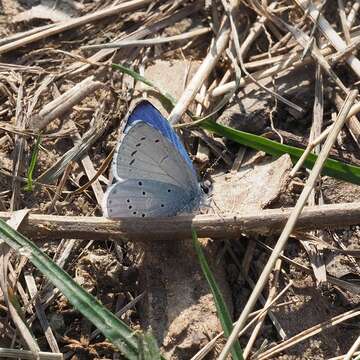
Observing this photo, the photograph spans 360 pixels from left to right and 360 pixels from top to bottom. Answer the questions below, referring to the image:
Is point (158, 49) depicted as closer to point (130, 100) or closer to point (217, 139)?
point (130, 100)

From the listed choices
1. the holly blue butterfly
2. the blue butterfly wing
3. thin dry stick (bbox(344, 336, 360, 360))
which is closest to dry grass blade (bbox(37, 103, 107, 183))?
the holly blue butterfly

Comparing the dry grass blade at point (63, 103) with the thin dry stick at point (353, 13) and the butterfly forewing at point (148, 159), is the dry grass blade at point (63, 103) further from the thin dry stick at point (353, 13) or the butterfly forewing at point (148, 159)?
the thin dry stick at point (353, 13)

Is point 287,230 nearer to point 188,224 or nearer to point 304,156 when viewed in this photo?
point 188,224

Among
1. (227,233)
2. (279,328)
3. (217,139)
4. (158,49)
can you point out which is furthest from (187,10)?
(279,328)

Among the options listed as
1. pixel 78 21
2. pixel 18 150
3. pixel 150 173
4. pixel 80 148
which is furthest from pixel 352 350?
pixel 78 21

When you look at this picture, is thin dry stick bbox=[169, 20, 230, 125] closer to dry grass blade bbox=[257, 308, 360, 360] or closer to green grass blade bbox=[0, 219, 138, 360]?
green grass blade bbox=[0, 219, 138, 360]

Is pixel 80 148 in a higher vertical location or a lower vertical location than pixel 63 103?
lower
